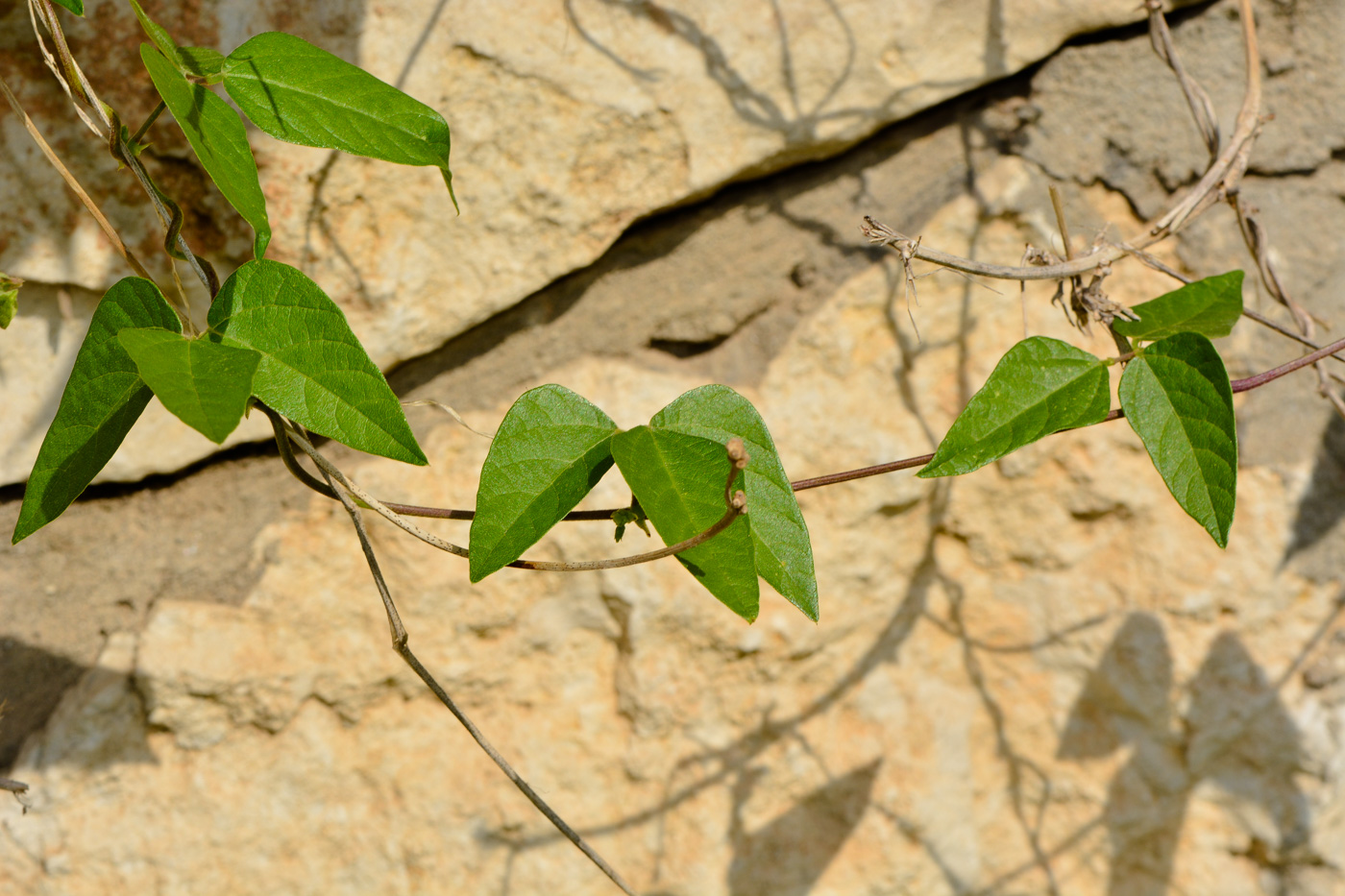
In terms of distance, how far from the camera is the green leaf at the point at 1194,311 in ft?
2.05

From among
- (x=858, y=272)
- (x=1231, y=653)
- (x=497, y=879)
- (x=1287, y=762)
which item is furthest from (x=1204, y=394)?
(x=497, y=879)

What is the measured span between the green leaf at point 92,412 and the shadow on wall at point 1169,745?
3.03 ft

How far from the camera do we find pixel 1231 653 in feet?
3.24

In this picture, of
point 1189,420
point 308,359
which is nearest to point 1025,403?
point 1189,420

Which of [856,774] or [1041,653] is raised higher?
[1041,653]

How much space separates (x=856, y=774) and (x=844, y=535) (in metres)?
0.26

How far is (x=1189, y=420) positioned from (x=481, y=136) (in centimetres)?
62

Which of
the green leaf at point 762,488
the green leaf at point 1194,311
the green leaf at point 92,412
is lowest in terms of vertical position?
the green leaf at point 92,412

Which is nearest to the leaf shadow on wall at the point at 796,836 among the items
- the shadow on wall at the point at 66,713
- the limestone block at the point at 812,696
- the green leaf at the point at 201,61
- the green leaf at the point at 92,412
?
the limestone block at the point at 812,696

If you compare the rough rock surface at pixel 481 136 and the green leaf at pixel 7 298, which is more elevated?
the rough rock surface at pixel 481 136

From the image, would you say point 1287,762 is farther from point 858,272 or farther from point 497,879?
point 497,879

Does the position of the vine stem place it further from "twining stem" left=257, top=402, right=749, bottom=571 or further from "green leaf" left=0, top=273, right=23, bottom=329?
"green leaf" left=0, top=273, right=23, bottom=329

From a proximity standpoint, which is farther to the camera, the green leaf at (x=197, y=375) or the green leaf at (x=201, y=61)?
the green leaf at (x=201, y=61)

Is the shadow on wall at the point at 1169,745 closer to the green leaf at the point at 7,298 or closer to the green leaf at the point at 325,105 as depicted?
the green leaf at the point at 325,105
